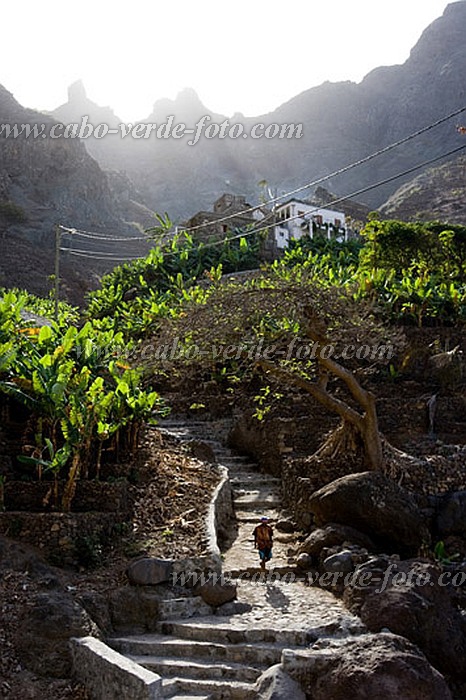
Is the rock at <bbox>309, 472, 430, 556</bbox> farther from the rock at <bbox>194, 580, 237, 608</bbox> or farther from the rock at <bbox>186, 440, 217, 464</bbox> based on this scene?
the rock at <bbox>186, 440, 217, 464</bbox>

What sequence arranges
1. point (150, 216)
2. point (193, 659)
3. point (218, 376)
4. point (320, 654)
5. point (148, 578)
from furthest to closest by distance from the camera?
point (150, 216) → point (218, 376) → point (148, 578) → point (193, 659) → point (320, 654)

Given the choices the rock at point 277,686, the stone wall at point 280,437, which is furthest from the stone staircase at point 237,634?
the stone wall at point 280,437

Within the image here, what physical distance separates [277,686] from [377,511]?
3835mm

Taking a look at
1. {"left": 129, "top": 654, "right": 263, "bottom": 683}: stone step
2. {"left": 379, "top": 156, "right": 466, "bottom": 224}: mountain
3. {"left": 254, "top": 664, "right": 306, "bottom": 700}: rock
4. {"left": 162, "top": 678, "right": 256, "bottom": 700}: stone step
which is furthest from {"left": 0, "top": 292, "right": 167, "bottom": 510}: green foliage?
{"left": 379, "top": 156, "right": 466, "bottom": 224}: mountain

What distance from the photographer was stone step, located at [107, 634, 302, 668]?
6554 mm

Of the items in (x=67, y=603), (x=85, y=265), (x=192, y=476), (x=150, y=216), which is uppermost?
(x=150, y=216)

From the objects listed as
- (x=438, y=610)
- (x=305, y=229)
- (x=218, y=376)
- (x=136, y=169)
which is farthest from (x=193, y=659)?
(x=136, y=169)

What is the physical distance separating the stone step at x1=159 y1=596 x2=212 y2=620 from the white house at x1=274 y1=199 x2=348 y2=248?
27.3 meters

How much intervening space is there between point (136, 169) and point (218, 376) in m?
75.8

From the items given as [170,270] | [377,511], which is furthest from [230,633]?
[170,270]

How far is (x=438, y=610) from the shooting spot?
23.3 ft

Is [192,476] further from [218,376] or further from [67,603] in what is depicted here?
[218,376]

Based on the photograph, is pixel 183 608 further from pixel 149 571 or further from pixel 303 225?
pixel 303 225

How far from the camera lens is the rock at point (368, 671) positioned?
5.69 metres
